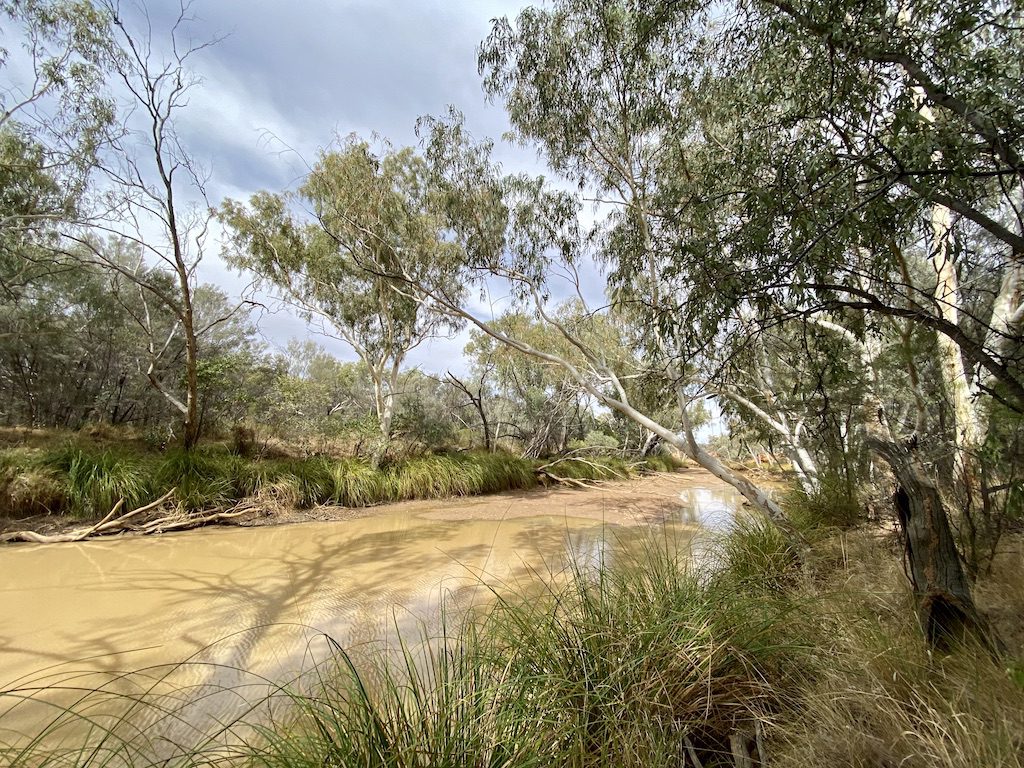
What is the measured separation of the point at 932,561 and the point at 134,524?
27.9ft

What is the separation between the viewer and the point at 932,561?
201 centimetres

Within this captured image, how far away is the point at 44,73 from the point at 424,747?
13.4m

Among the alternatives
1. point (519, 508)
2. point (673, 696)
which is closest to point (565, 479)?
point (519, 508)

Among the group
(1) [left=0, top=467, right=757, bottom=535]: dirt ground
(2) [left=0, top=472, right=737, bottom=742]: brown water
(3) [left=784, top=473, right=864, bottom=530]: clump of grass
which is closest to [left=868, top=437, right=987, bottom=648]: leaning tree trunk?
(2) [left=0, top=472, right=737, bottom=742]: brown water

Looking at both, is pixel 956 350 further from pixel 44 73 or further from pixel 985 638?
pixel 44 73

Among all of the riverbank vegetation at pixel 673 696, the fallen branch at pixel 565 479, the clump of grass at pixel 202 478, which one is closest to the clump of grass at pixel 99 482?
the clump of grass at pixel 202 478

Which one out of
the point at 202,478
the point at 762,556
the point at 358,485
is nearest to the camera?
the point at 762,556

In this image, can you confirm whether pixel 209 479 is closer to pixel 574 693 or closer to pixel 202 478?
pixel 202 478

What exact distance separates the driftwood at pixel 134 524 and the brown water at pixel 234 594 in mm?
199

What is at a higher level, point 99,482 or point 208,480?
point 99,482

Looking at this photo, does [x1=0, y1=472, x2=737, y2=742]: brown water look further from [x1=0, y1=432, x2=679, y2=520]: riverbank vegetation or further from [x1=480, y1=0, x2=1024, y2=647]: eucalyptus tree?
[x1=480, y1=0, x2=1024, y2=647]: eucalyptus tree

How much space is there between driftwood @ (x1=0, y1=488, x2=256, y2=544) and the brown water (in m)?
0.20

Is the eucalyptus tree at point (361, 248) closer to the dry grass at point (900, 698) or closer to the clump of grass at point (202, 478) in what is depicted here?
the clump of grass at point (202, 478)

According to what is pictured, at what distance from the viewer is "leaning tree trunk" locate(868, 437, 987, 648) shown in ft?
6.04
